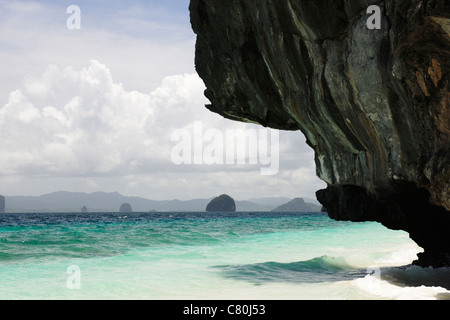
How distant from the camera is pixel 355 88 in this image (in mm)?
8297

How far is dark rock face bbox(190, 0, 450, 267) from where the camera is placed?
6.79m

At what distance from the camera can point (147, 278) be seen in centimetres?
1102

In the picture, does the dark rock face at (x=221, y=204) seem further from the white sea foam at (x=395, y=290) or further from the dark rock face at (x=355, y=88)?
the white sea foam at (x=395, y=290)

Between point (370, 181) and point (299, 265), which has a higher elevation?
point (370, 181)

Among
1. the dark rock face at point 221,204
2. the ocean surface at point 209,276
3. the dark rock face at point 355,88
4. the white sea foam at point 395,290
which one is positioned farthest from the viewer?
the dark rock face at point 221,204

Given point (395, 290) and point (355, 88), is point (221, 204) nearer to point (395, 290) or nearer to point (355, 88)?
point (395, 290)

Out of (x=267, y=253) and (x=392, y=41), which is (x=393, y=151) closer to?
(x=392, y=41)

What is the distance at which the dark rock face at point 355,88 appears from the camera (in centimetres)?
679

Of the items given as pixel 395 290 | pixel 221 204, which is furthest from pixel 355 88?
pixel 221 204

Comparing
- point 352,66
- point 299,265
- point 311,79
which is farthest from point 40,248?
point 352,66

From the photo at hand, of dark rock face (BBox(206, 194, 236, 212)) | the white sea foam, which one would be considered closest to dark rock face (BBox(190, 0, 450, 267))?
the white sea foam

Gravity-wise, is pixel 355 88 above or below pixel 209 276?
above

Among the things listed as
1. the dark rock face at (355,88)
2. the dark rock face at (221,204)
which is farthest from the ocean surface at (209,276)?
the dark rock face at (221,204)
